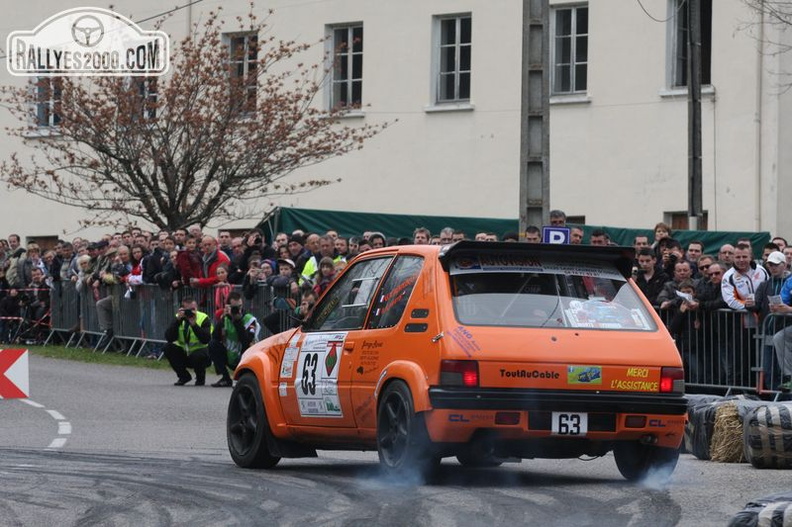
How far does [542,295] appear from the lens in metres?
11.6

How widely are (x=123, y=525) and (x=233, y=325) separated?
14.5m

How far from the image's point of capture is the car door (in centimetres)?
1217

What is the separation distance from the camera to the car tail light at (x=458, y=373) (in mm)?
11023

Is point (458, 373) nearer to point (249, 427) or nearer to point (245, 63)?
point (249, 427)

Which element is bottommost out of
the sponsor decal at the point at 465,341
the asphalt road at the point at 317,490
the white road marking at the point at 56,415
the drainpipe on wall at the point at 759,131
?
the white road marking at the point at 56,415

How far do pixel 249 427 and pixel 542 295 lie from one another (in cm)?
275

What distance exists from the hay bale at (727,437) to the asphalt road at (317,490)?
0.62 feet

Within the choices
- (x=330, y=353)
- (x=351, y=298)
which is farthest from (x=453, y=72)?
(x=330, y=353)

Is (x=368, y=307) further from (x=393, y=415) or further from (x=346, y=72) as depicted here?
(x=346, y=72)

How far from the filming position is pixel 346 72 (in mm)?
37250

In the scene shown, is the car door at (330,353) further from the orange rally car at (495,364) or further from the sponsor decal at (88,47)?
the sponsor decal at (88,47)

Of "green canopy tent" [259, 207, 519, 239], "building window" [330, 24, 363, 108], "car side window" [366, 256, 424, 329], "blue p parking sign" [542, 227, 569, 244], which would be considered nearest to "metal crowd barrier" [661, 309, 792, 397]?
"blue p parking sign" [542, 227, 569, 244]

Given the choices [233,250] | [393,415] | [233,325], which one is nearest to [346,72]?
[233,250]

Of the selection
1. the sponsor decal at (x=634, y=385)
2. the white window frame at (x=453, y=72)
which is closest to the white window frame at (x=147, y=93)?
the white window frame at (x=453, y=72)
